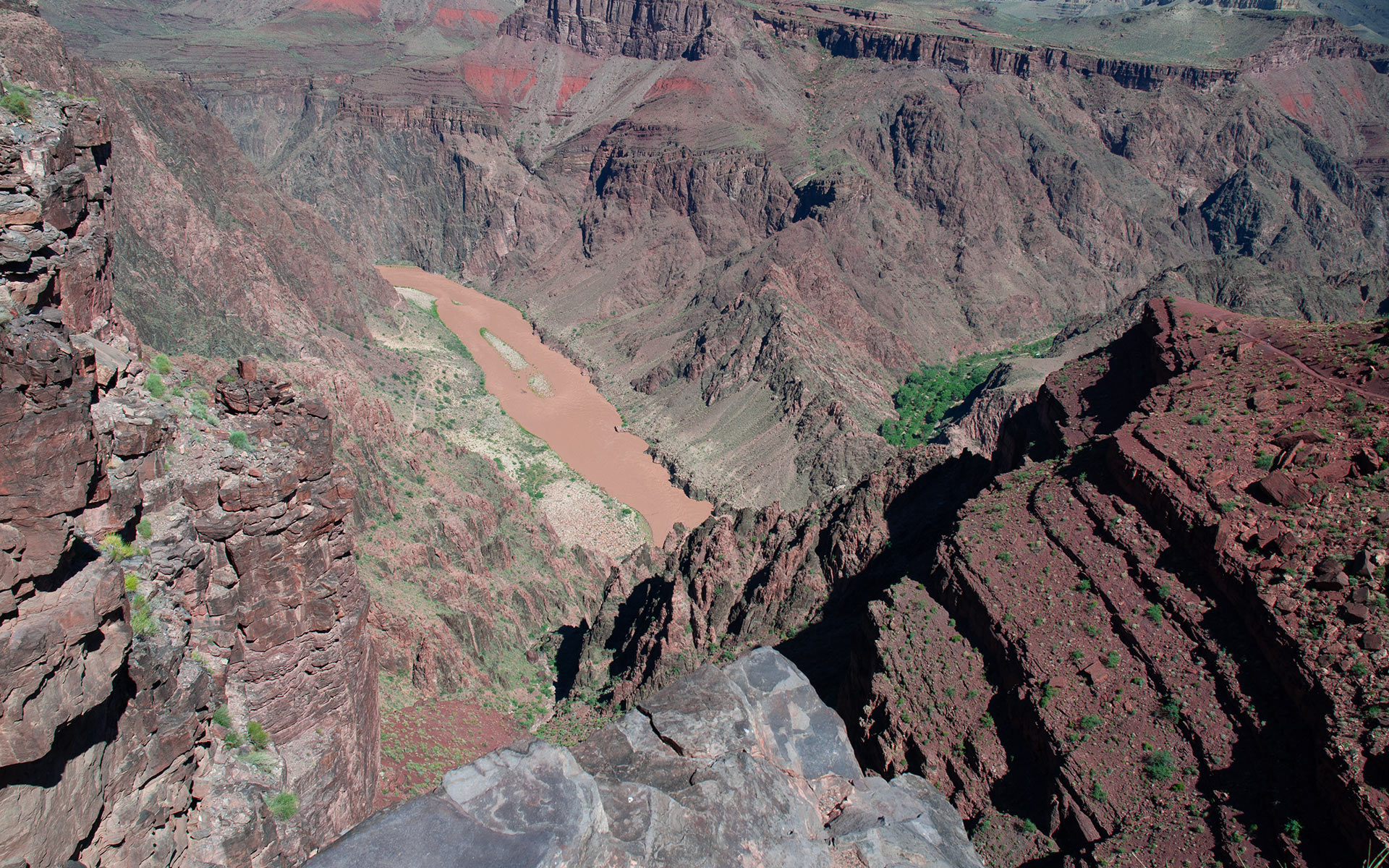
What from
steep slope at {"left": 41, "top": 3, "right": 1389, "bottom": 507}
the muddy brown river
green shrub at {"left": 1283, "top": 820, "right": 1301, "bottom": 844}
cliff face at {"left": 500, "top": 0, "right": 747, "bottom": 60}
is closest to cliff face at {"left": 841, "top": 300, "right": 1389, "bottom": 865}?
green shrub at {"left": 1283, "top": 820, "right": 1301, "bottom": 844}

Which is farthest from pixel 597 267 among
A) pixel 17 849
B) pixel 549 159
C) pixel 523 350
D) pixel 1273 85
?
pixel 1273 85

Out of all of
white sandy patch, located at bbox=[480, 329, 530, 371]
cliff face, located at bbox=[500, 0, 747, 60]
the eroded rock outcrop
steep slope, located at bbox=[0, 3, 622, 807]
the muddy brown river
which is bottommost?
the muddy brown river

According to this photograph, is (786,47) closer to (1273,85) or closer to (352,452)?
(1273,85)

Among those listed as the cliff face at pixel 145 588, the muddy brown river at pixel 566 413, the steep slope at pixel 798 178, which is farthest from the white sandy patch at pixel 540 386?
the cliff face at pixel 145 588

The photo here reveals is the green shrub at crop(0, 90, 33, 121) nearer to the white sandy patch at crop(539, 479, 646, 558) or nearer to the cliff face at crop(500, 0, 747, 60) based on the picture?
the white sandy patch at crop(539, 479, 646, 558)

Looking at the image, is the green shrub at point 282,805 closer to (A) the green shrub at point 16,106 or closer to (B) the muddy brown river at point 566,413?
(A) the green shrub at point 16,106

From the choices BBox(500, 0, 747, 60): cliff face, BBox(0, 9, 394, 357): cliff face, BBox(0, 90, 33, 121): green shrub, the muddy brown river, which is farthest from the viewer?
BBox(500, 0, 747, 60): cliff face
